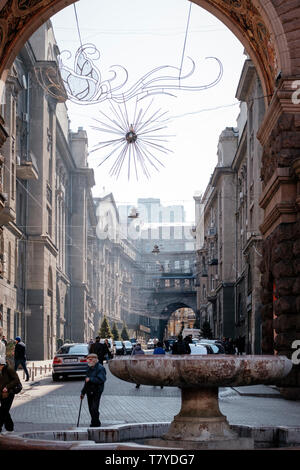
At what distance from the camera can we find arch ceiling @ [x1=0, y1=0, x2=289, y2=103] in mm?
21484

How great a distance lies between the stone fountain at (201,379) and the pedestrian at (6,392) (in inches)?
116

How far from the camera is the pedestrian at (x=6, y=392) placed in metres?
13.6

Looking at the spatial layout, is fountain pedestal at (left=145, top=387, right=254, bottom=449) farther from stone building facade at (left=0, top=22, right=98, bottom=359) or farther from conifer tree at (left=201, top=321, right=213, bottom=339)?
conifer tree at (left=201, top=321, right=213, bottom=339)

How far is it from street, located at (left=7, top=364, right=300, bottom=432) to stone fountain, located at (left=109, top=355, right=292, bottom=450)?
426 cm

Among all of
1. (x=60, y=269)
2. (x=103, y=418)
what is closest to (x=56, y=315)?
(x=60, y=269)

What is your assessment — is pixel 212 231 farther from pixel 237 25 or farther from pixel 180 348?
pixel 237 25

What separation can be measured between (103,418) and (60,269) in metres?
50.1

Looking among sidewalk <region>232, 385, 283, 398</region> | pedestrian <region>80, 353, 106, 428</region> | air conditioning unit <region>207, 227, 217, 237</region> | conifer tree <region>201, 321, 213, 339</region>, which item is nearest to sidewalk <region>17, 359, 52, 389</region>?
sidewalk <region>232, 385, 283, 398</region>

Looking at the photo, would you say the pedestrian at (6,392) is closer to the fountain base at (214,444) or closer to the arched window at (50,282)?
the fountain base at (214,444)

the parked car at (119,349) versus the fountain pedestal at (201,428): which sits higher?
the fountain pedestal at (201,428)

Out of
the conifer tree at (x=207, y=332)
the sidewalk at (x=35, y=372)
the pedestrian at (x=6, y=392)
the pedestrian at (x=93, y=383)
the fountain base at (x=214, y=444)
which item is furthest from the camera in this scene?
the conifer tree at (x=207, y=332)

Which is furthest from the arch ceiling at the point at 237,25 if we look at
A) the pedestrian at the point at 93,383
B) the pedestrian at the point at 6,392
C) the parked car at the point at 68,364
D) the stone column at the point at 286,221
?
the parked car at the point at 68,364
